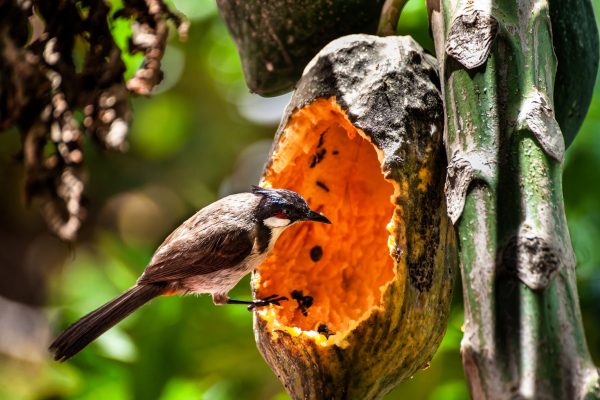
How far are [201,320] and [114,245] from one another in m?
0.49

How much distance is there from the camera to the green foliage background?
10.7 feet

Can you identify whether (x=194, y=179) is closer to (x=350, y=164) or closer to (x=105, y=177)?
(x=105, y=177)

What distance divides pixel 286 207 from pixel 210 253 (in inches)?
12.8

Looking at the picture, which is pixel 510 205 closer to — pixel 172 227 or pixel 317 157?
pixel 317 157

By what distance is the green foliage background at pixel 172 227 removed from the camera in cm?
326

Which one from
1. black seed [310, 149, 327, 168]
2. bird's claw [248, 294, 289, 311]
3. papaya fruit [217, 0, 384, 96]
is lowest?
bird's claw [248, 294, 289, 311]

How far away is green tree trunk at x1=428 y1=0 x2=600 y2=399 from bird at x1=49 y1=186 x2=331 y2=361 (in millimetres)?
672

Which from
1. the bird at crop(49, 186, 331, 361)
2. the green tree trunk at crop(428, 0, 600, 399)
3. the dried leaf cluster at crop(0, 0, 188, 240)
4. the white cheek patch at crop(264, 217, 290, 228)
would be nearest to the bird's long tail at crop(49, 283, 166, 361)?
the bird at crop(49, 186, 331, 361)

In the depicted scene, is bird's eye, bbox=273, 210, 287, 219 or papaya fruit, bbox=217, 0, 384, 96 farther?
papaya fruit, bbox=217, 0, 384, 96

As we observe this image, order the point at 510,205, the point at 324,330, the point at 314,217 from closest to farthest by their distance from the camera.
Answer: the point at 510,205
the point at 324,330
the point at 314,217

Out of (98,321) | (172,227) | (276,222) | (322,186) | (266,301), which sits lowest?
(98,321)

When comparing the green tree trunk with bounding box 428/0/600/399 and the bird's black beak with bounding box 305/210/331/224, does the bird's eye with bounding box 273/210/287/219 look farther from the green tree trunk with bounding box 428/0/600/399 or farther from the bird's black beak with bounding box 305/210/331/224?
the green tree trunk with bounding box 428/0/600/399

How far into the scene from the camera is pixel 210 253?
229cm

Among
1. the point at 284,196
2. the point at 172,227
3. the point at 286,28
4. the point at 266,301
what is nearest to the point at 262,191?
the point at 284,196
